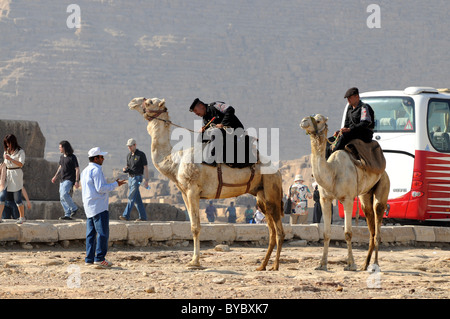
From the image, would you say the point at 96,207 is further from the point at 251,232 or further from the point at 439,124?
the point at 439,124

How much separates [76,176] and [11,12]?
448 ft

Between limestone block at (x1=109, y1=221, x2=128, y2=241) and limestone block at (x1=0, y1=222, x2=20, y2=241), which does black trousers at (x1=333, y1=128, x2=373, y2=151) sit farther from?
limestone block at (x1=0, y1=222, x2=20, y2=241)

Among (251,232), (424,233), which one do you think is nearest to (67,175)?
(251,232)

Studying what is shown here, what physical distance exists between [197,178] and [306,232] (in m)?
5.55

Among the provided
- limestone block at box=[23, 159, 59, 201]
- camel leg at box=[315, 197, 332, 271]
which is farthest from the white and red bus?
limestone block at box=[23, 159, 59, 201]

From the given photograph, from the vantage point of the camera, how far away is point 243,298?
27.5 ft

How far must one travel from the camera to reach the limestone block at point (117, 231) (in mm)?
14211

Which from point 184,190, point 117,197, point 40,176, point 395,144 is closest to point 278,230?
point 184,190

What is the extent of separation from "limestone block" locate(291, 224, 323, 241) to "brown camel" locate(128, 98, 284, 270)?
4.59 m

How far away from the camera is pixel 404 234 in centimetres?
1750

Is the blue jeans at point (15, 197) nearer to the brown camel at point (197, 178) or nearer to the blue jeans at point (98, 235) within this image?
the blue jeans at point (98, 235)

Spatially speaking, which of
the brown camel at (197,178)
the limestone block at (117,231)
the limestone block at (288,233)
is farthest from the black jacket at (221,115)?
the limestone block at (288,233)

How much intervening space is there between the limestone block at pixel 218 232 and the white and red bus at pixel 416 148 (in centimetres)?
413

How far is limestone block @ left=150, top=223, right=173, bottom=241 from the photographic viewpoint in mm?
14867
